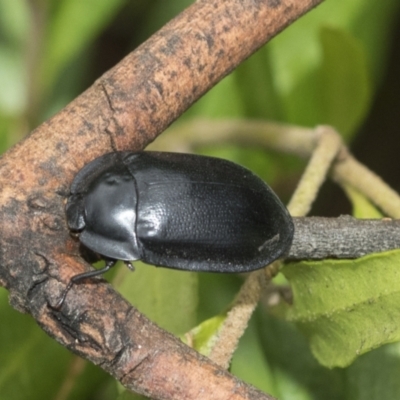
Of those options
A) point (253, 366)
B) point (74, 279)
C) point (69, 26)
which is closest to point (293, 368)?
point (253, 366)

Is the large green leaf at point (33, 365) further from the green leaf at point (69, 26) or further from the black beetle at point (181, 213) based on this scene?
the green leaf at point (69, 26)

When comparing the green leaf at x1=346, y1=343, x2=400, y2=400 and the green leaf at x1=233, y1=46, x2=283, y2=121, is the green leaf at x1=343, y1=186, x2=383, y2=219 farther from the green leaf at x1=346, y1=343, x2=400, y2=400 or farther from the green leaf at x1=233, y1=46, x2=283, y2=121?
the green leaf at x1=233, y1=46, x2=283, y2=121

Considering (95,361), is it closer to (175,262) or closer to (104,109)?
(175,262)

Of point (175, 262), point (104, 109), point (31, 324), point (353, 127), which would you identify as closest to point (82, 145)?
point (104, 109)

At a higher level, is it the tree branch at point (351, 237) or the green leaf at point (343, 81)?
the tree branch at point (351, 237)

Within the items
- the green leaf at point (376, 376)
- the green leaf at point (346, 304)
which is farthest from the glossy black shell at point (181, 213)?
the green leaf at point (376, 376)

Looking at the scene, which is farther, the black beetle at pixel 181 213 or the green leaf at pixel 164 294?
the green leaf at pixel 164 294

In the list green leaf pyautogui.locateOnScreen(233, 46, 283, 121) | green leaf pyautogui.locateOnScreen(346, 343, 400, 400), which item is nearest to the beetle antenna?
green leaf pyautogui.locateOnScreen(346, 343, 400, 400)
